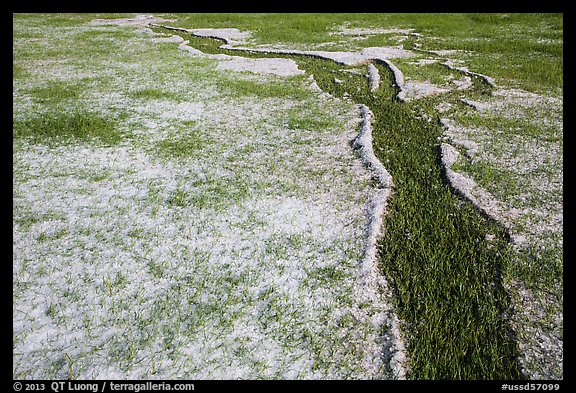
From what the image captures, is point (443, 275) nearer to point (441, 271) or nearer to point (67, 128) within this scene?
point (441, 271)

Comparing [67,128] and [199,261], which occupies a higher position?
[67,128]

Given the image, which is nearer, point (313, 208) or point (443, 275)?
point (443, 275)

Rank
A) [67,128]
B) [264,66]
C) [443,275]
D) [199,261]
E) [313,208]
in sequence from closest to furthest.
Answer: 1. [443,275]
2. [199,261]
3. [313,208]
4. [67,128]
5. [264,66]

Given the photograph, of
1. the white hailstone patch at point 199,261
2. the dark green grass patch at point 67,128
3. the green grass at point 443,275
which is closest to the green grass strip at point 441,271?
the green grass at point 443,275

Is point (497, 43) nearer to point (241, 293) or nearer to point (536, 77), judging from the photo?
point (536, 77)

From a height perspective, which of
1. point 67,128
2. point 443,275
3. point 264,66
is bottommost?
point 443,275

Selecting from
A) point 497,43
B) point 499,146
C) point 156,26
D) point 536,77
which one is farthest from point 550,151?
point 156,26

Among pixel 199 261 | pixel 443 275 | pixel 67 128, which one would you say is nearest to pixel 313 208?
pixel 199 261

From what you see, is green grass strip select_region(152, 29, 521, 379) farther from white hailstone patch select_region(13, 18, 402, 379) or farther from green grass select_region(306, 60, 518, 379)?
white hailstone patch select_region(13, 18, 402, 379)
